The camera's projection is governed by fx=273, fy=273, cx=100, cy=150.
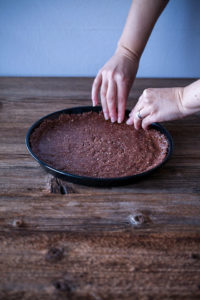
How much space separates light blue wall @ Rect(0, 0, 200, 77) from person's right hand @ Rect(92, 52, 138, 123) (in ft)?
1.44

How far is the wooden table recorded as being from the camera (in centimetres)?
50

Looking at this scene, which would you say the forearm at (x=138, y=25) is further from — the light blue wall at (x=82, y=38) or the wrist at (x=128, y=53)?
the light blue wall at (x=82, y=38)

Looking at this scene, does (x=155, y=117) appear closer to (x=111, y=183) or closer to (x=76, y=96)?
(x=111, y=183)

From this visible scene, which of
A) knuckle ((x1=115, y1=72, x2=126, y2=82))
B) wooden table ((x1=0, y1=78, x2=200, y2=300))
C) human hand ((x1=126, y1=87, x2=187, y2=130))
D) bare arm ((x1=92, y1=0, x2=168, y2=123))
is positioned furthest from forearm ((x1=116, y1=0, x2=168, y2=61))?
wooden table ((x1=0, y1=78, x2=200, y2=300))

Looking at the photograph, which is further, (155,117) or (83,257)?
(155,117)

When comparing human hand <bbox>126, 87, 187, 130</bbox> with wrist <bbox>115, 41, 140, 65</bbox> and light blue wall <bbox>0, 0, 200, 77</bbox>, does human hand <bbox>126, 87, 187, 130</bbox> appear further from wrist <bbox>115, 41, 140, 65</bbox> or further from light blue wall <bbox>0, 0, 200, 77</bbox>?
light blue wall <bbox>0, 0, 200, 77</bbox>

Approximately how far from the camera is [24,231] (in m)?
0.61

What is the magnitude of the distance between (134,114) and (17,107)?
516mm

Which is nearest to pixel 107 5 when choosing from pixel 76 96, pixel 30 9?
pixel 30 9

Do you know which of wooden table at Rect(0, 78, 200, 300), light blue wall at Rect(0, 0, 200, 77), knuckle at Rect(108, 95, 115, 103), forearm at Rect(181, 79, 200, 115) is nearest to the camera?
wooden table at Rect(0, 78, 200, 300)

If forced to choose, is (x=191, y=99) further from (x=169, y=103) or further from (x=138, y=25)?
(x=138, y=25)

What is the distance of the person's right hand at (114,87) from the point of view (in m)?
0.98

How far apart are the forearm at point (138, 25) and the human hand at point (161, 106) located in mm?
251

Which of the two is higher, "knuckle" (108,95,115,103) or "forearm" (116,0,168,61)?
"forearm" (116,0,168,61)
